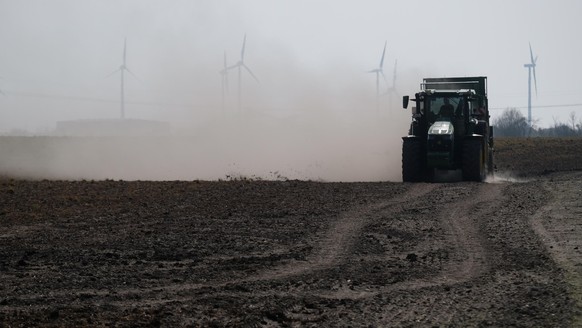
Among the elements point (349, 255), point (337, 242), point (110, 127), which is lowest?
point (349, 255)

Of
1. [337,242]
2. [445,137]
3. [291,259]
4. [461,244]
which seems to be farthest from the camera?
[445,137]

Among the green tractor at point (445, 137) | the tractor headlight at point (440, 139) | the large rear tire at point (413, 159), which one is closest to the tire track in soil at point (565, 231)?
the tractor headlight at point (440, 139)

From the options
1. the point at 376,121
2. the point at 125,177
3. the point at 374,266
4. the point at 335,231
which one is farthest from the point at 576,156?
the point at 374,266

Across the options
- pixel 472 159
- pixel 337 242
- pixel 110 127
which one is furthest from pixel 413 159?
pixel 110 127

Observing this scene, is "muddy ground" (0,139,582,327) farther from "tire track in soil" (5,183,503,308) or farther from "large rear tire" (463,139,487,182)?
"large rear tire" (463,139,487,182)

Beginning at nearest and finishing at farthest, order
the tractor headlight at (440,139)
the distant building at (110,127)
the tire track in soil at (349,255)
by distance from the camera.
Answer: the tire track in soil at (349,255)
the tractor headlight at (440,139)
the distant building at (110,127)

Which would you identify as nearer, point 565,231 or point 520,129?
point 565,231

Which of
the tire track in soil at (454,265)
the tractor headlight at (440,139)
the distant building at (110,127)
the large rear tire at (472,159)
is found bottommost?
the tire track in soil at (454,265)

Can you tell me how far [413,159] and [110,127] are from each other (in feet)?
196

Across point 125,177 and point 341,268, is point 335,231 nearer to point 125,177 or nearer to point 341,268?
point 341,268

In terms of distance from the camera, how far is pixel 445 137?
33.1 meters

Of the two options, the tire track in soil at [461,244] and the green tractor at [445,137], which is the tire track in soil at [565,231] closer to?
the tire track in soil at [461,244]

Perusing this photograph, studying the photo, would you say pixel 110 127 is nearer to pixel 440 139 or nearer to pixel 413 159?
pixel 413 159

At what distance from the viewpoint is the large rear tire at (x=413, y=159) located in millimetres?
34094
